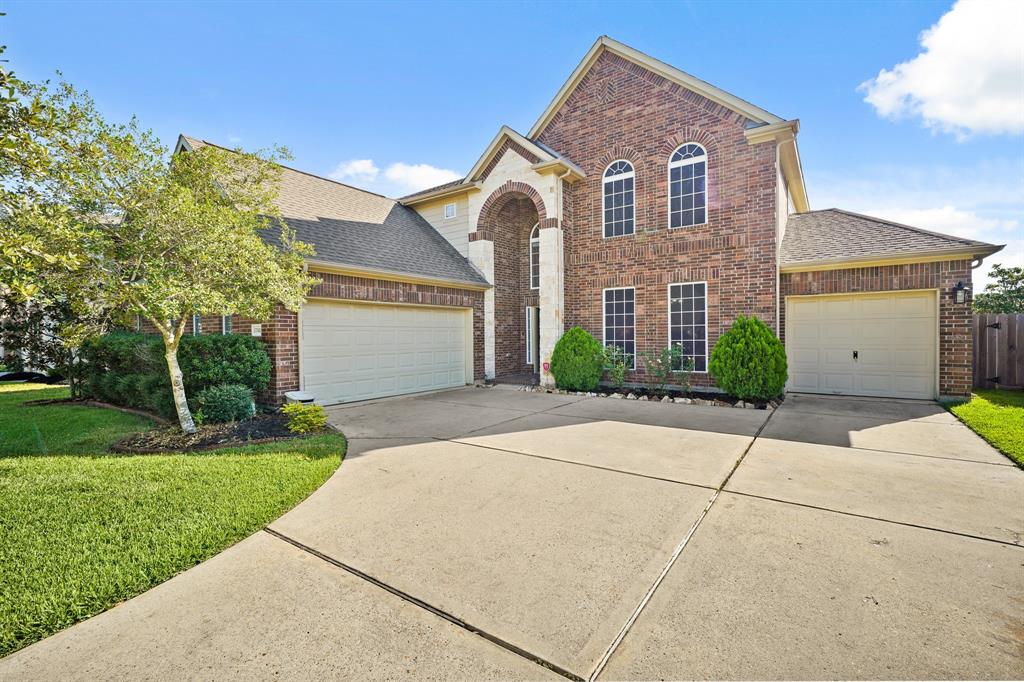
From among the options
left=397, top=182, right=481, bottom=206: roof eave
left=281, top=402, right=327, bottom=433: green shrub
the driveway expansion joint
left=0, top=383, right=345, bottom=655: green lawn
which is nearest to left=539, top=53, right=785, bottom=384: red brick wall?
left=397, top=182, right=481, bottom=206: roof eave

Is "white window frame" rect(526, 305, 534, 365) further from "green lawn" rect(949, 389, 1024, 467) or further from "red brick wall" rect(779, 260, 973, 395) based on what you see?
"green lawn" rect(949, 389, 1024, 467)

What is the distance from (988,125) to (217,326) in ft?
54.4

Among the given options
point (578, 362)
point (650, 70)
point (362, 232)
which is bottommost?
point (578, 362)

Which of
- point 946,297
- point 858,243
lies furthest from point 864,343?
point 858,243

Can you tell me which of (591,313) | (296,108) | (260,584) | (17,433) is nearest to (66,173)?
(17,433)

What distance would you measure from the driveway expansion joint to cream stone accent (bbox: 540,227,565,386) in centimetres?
884

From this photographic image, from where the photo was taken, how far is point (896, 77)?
29.2 feet

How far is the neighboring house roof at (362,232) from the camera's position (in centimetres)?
991

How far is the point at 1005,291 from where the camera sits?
21453mm

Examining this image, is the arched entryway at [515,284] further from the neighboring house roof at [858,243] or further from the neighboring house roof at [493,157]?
the neighboring house roof at [858,243]

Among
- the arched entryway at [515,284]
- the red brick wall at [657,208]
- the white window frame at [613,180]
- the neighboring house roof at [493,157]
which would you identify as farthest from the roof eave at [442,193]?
the white window frame at [613,180]

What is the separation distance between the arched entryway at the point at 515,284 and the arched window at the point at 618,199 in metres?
2.46

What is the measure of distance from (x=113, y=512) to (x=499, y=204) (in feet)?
36.9

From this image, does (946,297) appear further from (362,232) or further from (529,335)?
(362,232)
